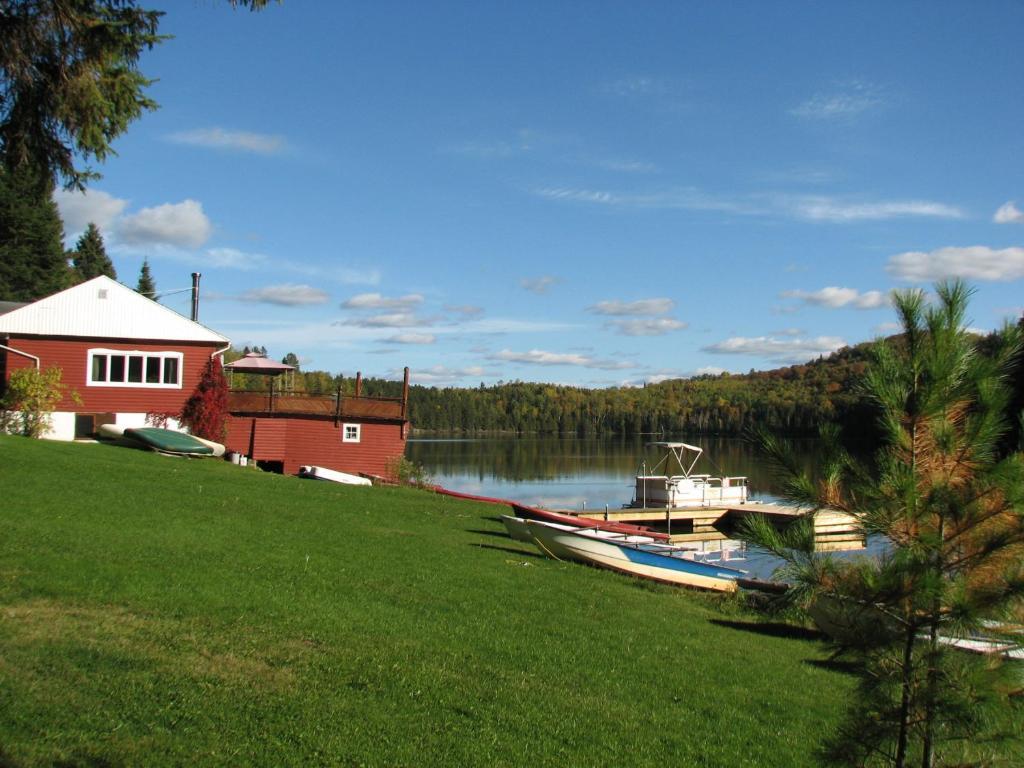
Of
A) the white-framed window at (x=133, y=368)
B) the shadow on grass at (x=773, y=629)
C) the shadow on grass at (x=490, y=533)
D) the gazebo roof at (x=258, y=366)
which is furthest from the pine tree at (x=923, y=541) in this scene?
the gazebo roof at (x=258, y=366)

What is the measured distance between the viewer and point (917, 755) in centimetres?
419

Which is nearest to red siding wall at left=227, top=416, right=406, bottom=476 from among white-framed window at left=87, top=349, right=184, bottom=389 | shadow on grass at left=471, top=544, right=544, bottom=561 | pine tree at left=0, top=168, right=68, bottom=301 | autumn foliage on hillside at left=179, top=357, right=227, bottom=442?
autumn foliage on hillside at left=179, top=357, right=227, bottom=442

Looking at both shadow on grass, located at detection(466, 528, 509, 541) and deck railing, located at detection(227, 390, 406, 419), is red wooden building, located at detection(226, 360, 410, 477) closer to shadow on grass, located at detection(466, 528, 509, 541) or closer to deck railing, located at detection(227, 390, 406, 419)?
deck railing, located at detection(227, 390, 406, 419)

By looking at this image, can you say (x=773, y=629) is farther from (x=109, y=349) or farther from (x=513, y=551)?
(x=109, y=349)

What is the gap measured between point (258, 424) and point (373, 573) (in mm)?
21534

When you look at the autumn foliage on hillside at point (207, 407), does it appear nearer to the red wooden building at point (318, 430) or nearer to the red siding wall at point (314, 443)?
the red siding wall at point (314, 443)

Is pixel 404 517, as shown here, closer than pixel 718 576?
No

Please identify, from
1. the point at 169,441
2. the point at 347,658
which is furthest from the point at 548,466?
the point at 347,658

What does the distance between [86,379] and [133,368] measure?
1.50 m

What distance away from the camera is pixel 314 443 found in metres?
33.3

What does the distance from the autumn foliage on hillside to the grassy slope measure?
15.4 m

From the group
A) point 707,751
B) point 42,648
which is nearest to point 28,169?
point 42,648

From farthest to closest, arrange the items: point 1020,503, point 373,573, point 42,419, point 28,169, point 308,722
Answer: point 42,419, point 373,573, point 28,169, point 308,722, point 1020,503

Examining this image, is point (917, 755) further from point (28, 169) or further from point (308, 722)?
point (28, 169)
